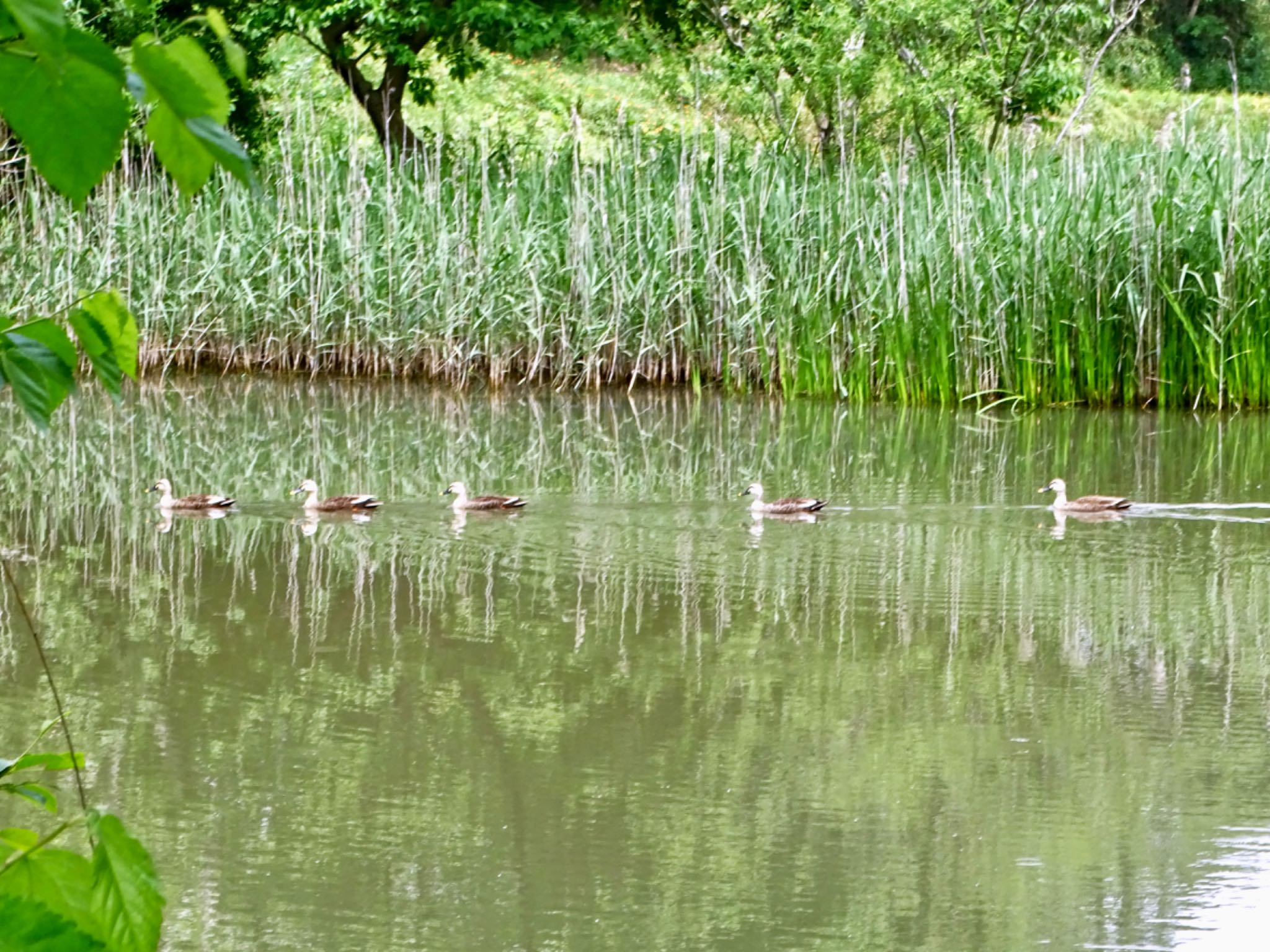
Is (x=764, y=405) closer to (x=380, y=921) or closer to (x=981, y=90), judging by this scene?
(x=981, y=90)

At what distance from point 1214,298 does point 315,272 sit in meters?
6.60

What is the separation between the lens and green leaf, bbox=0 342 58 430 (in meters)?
0.92

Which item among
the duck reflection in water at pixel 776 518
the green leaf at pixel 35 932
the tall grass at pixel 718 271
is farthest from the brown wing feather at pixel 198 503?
the green leaf at pixel 35 932

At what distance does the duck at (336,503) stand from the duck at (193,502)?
381mm

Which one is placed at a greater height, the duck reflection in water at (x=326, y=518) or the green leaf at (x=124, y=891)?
the green leaf at (x=124, y=891)

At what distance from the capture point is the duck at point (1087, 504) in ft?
26.5

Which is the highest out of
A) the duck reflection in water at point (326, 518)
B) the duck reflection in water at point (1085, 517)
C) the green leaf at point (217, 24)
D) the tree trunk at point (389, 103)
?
the tree trunk at point (389, 103)

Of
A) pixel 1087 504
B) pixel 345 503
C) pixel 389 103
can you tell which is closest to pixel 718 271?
pixel 1087 504

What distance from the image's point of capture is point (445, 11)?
15961 millimetres

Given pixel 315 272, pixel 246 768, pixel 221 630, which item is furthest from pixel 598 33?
pixel 246 768

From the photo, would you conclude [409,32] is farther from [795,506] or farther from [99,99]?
[99,99]

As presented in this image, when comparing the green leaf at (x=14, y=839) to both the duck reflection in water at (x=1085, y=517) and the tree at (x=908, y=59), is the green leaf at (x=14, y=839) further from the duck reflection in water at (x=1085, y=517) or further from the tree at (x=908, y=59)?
the tree at (x=908, y=59)

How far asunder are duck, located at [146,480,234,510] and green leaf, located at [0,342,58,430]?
7.36 meters

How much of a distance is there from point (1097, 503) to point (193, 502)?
13.9ft
